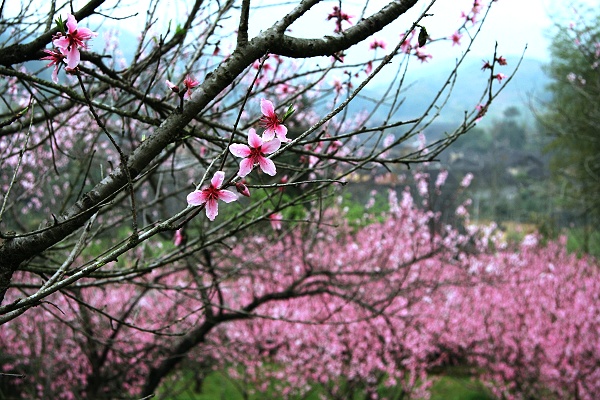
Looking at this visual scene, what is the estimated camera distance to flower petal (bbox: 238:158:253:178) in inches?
43.0

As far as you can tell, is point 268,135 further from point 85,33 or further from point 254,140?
point 85,33

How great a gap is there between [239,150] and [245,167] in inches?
1.6

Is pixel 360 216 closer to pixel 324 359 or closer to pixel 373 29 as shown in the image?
pixel 324 359

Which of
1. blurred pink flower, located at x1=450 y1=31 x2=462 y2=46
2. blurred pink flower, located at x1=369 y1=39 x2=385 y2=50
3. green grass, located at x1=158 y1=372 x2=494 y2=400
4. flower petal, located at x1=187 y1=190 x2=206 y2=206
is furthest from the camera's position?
green grass, located at x1=158 y1=372 x2=494 y2=400

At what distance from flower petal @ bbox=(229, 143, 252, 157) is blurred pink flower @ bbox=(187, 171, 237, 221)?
0.06 metres

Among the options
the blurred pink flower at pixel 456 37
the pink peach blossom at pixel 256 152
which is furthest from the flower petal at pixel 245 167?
the blurred pink flower at pixel 456 37

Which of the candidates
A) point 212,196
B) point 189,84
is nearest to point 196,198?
point 212,196

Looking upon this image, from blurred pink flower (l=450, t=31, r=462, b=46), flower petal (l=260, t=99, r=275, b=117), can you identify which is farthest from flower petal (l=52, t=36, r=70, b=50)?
blurred pink flower (l=450, t=31, r=462, b=46)

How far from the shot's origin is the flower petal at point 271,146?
1129 mm

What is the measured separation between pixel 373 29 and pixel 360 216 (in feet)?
29.0

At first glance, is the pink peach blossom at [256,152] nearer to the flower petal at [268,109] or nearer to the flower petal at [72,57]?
the flower petal at [268,109]

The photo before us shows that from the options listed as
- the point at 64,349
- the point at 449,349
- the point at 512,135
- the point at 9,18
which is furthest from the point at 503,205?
the point at 9,18

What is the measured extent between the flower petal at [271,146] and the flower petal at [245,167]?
4 centimetres

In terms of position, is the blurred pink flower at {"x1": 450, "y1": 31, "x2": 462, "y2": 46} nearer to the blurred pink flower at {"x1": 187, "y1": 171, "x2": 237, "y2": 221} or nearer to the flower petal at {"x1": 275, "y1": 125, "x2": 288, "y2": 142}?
the flower petal at {"x1": 275, "y1": 125, "x2": 288, "y2": 142}
